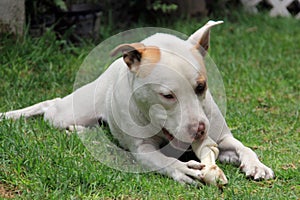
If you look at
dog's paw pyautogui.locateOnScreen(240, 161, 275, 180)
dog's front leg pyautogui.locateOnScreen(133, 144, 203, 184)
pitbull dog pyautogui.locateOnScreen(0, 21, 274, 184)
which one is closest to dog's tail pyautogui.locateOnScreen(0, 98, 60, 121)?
pitbull dog pyautogui.locateOnScreen(0, 21, 274, 184)

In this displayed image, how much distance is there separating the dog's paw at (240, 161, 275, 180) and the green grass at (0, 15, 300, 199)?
0.14 ft

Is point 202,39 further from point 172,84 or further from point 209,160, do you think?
point 209,160

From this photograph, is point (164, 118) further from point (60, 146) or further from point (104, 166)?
point (60, 146)

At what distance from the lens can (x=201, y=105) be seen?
3.52m

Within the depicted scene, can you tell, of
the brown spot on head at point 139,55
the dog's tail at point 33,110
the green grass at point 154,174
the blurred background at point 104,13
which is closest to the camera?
the green grass at point 154,174

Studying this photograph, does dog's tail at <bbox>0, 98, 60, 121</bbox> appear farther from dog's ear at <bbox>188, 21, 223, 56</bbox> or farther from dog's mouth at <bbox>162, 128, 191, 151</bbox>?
dog's ear at <bbox>188, 21, 223, 56</bbox>

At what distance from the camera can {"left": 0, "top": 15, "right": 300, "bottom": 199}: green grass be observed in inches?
133

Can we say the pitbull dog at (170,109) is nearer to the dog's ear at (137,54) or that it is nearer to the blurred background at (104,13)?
the dog's ear at (137,54)

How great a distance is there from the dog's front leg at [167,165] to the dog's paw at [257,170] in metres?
0.32

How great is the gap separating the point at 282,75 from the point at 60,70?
2.10 meters

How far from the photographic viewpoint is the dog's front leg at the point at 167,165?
346 cm

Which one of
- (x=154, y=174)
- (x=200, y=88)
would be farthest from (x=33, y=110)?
(x=200, y=88)

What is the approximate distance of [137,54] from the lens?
3.56 m

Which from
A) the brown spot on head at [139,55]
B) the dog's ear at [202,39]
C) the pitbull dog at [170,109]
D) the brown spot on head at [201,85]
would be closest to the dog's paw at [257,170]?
the pitbull dog at [170,109]
